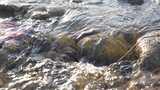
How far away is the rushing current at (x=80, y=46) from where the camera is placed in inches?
219

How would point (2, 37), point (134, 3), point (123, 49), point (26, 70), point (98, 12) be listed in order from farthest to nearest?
1. point (134, 3)
2. point (98, 12)
3. point (2, 37)
4. point (123, 49)
5. point (26, 70)

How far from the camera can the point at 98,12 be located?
314 inches

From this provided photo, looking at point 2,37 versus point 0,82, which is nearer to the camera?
point 0,82

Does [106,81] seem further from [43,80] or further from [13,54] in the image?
[13,54]

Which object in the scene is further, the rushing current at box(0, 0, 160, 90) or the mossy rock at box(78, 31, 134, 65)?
the mossy rock at box(78, 31, 134, 65)

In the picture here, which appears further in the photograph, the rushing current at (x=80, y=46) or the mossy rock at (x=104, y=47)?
the mossy rock at (x=104, y=47)

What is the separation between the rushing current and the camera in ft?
18.2

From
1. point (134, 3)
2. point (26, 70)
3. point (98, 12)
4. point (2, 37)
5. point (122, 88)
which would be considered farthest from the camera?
point (134, 3)

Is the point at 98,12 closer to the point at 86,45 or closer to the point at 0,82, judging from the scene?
the point at 86,45

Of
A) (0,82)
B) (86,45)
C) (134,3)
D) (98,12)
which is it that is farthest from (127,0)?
(0,82)

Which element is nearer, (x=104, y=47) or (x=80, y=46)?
(x=104, y=47)

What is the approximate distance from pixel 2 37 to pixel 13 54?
1.88 feet

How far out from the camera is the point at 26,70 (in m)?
5.96

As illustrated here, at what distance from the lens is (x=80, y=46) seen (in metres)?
6.58
